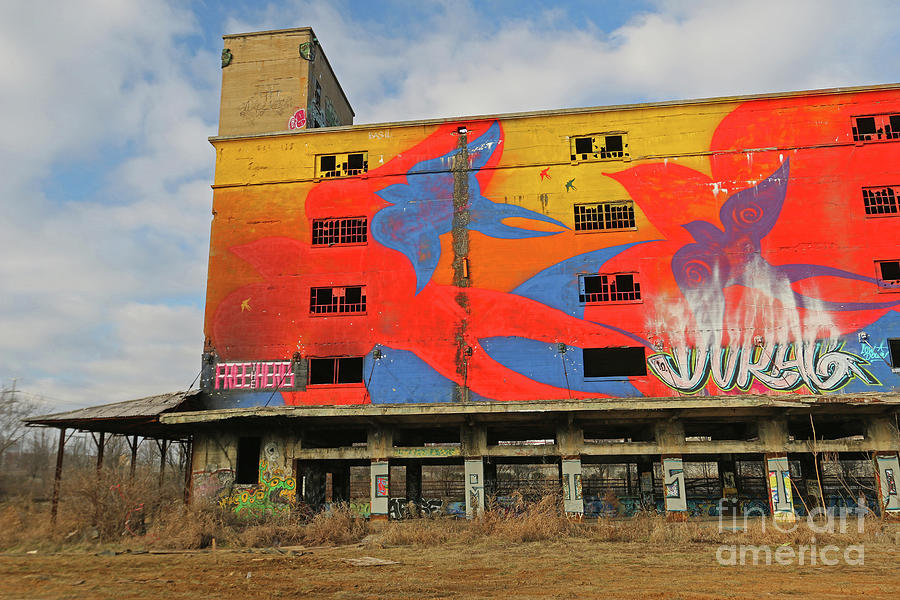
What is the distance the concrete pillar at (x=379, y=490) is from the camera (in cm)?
2459

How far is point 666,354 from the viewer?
2497 cm

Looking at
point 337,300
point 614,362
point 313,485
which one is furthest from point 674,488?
point 337,300

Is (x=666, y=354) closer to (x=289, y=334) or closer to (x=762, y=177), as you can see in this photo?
(x=762, y=177)

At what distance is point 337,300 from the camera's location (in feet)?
89.6

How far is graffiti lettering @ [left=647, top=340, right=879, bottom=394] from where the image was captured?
2412cm

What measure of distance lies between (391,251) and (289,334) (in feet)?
17.1

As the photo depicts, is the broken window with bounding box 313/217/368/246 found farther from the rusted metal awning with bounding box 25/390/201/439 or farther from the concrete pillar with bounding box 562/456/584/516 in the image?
the concrete pillar with bounding box 562/456/584/516

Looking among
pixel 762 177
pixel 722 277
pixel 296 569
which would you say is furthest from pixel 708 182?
pixel 296 569

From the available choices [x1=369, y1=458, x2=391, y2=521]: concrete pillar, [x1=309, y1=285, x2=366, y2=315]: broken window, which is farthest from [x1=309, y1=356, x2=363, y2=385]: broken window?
[x1=369, y1=458, x2=391, y2=521]: concrete pillar

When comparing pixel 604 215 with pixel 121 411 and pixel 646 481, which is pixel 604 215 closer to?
pixel 646 481

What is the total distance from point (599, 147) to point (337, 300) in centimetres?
1214

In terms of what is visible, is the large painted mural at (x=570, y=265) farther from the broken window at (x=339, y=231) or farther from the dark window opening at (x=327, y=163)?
the dark window opening at (x=327, y=163)

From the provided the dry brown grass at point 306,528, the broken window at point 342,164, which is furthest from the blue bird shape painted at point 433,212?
the dry brown grass at point 306,528

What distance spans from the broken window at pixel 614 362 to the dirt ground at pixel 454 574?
24.3ft
